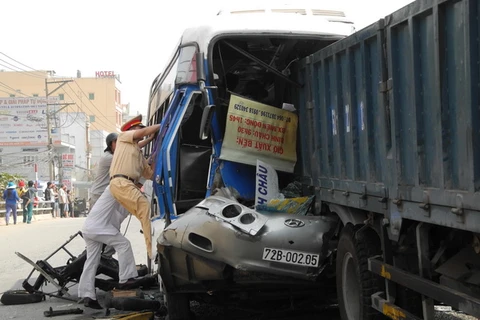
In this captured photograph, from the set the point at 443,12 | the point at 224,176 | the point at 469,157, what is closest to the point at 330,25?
the point at 224,176

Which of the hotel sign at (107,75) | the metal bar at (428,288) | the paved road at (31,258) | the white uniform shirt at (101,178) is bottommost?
the paved road at (31,258)

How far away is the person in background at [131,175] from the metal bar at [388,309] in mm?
3001

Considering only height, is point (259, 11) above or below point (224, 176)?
above

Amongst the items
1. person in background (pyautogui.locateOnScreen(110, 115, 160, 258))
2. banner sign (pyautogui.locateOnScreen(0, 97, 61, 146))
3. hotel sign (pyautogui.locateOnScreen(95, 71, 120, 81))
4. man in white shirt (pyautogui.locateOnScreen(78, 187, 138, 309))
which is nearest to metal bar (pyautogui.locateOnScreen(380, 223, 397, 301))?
person in background (pyautogui.locateOnScreen(110, 115, 160, 258))

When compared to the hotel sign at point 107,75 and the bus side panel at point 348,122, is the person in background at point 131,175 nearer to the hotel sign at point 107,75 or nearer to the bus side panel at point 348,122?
the bus side panel at point 348,122

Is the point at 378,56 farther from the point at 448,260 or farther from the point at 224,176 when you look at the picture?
the point at 224,176

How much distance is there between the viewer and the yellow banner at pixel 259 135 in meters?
6.07

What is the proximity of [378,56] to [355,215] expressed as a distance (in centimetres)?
136

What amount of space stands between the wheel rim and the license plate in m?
0.27

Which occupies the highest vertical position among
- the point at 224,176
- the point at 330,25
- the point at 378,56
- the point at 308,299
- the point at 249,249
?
the point at 330,25

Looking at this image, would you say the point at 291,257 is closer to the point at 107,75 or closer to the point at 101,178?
the point at 101,178

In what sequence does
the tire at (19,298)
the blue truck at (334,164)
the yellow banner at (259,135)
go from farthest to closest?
the tire at (19,298)
the yellow banner at (259,135)
the blue truck at (334,164)

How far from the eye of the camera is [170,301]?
626 cm

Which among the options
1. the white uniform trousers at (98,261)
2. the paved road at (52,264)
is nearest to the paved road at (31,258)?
the paved road at (52,264)
